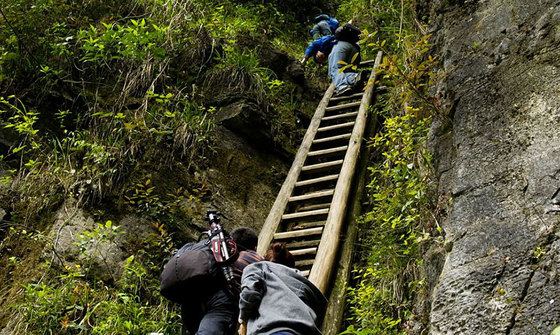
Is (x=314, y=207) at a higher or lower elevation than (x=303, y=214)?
lower

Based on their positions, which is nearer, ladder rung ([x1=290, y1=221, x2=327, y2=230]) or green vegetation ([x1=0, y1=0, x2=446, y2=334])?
green vegetation ([x1=0, y1=0, x2=446, y2=334])

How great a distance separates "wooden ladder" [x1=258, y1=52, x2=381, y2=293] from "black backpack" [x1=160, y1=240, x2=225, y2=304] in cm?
105

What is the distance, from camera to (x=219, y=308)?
3.69 meters

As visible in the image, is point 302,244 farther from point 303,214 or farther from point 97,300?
point 97,300

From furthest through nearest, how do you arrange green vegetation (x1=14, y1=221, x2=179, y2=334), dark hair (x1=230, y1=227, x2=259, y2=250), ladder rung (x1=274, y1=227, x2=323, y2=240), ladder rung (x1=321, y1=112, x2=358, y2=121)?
ladder rung (x1=321, y1=112, x2=358, y2=121) < ladder rung (x1=274, y1=227, x2=323, y2=240) < green vegetation (x1=14, y1=221, x2=179, y2=334) < dark hair (x1=230, y1=227, x2=259, y2=250)

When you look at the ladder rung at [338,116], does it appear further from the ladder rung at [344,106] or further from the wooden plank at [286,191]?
the ladder rung at [344,106]

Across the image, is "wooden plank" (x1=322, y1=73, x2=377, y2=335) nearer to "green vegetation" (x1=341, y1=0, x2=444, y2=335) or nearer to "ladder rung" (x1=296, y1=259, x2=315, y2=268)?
"green vegetation" (x1=341, y1=0, x2=444, y2=335)

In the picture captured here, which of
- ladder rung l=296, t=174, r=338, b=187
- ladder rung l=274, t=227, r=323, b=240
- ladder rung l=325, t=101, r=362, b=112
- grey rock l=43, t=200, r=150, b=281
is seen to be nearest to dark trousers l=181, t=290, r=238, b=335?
ladder rung l=274, t=227, r=323, b=240

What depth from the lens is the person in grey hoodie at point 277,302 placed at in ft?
9.92

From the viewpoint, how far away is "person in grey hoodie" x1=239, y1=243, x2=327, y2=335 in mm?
3023

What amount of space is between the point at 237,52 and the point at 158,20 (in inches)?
48.4

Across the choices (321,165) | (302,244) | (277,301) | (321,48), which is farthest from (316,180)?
(321,48)

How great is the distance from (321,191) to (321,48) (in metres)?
3.46

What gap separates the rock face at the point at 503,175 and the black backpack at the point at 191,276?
1464 mm
